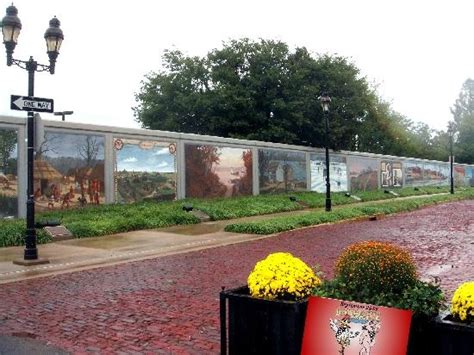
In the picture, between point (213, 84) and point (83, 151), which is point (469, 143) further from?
point (83, 151)

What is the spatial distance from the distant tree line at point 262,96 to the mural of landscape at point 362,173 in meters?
1.63

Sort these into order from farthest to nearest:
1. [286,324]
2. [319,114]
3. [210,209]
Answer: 1. [319,114]
2. [210,209]
3. [286,324]

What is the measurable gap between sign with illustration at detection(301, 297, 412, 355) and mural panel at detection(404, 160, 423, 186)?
48.7 meters

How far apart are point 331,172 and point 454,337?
33616 millimetres

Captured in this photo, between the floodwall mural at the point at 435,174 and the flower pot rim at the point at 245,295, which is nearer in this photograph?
the flower pot rim at the point at 245,295

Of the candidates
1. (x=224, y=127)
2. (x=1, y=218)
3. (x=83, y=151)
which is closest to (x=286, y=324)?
(x=1, y=218)

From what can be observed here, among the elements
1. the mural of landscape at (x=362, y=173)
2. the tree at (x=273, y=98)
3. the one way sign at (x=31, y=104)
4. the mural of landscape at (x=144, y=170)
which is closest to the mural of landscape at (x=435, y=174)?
the mural of landscape at (x=362, y=173)

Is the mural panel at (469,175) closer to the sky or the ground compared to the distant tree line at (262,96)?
closer to the ground

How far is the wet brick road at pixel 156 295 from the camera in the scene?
5859 mm

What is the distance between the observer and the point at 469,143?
84812 millimetres

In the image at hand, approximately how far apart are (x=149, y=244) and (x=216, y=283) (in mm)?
5504

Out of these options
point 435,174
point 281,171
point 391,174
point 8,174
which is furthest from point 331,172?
point 435,174

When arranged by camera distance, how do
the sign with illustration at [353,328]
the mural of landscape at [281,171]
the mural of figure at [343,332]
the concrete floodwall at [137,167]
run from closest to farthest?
the sign with illustration at [353,328] < the mural of figure at [343,332] < the concrete floodwall at [137,167] < the mural of landscape at [281,171]

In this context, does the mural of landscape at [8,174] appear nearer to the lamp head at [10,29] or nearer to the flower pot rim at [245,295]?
the lamp head at [10,29]
